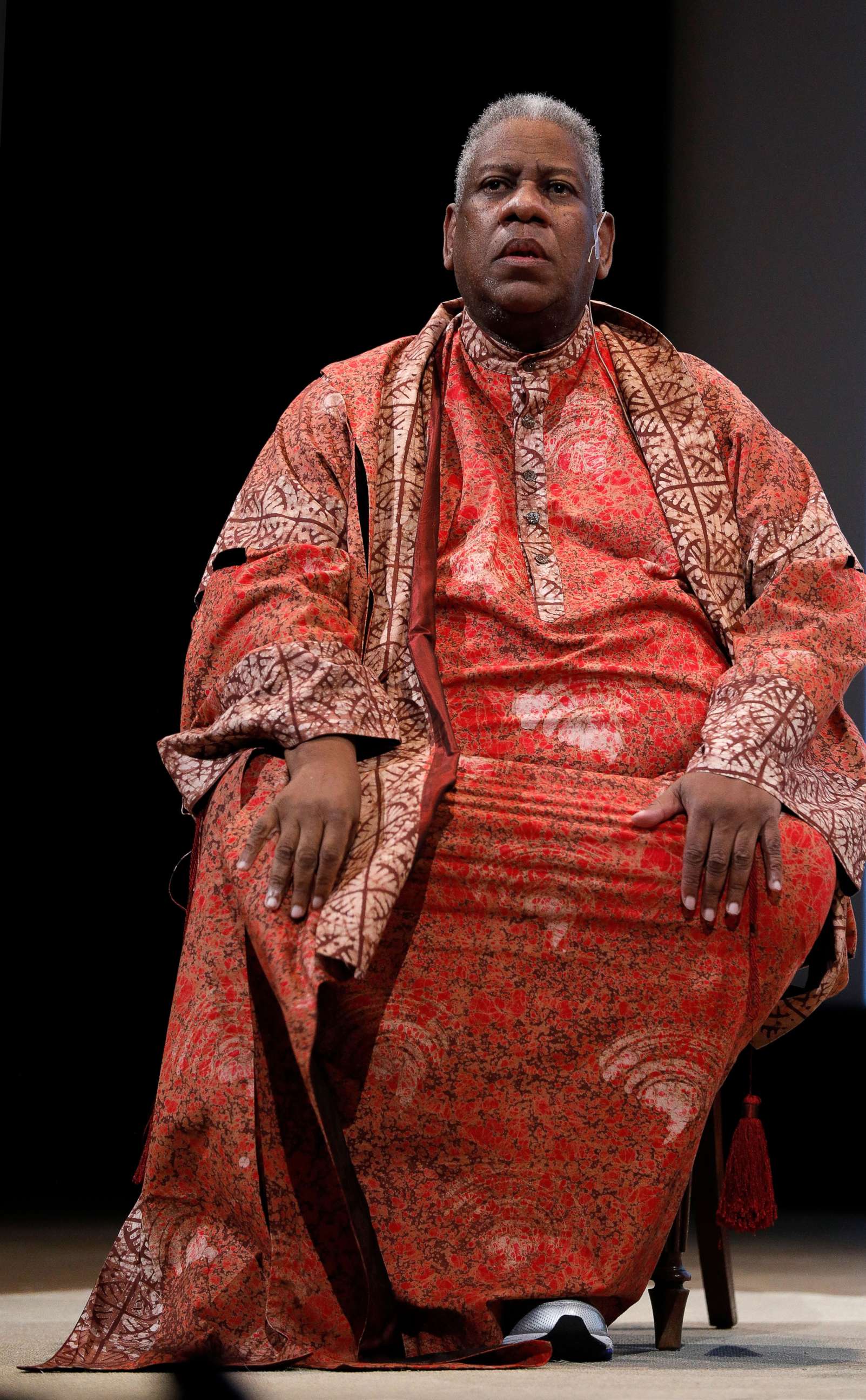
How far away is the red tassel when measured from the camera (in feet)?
6.66

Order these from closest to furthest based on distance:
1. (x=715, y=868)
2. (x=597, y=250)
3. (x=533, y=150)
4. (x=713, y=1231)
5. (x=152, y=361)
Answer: (x=715, y=868)
(x=713, y=1231)
(x=533, y=150)
(x=597, y=250)
(x=152, y=361)

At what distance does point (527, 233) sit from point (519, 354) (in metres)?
0.17

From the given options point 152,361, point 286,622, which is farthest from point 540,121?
point 152,361

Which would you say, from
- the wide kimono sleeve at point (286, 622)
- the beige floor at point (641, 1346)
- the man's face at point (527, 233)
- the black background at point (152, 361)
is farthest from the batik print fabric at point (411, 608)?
the black background at point (152, 361)

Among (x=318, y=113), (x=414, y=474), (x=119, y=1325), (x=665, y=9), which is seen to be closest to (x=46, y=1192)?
(x=119, y=1325)

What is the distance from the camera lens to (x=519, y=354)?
2.42 m

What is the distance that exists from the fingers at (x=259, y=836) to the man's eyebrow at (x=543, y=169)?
105cm

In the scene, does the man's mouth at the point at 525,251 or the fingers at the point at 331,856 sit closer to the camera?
the fingers at the point at 331,856

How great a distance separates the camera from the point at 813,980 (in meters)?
2.11

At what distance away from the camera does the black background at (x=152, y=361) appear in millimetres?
3545

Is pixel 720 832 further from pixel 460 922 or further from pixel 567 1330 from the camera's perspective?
pixel 567 1330

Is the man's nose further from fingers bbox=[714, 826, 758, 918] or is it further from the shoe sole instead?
the shoe sole

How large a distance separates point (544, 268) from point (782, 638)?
649mm

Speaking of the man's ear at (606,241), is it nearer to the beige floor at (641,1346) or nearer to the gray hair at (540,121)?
the gray hair at (540,121)
